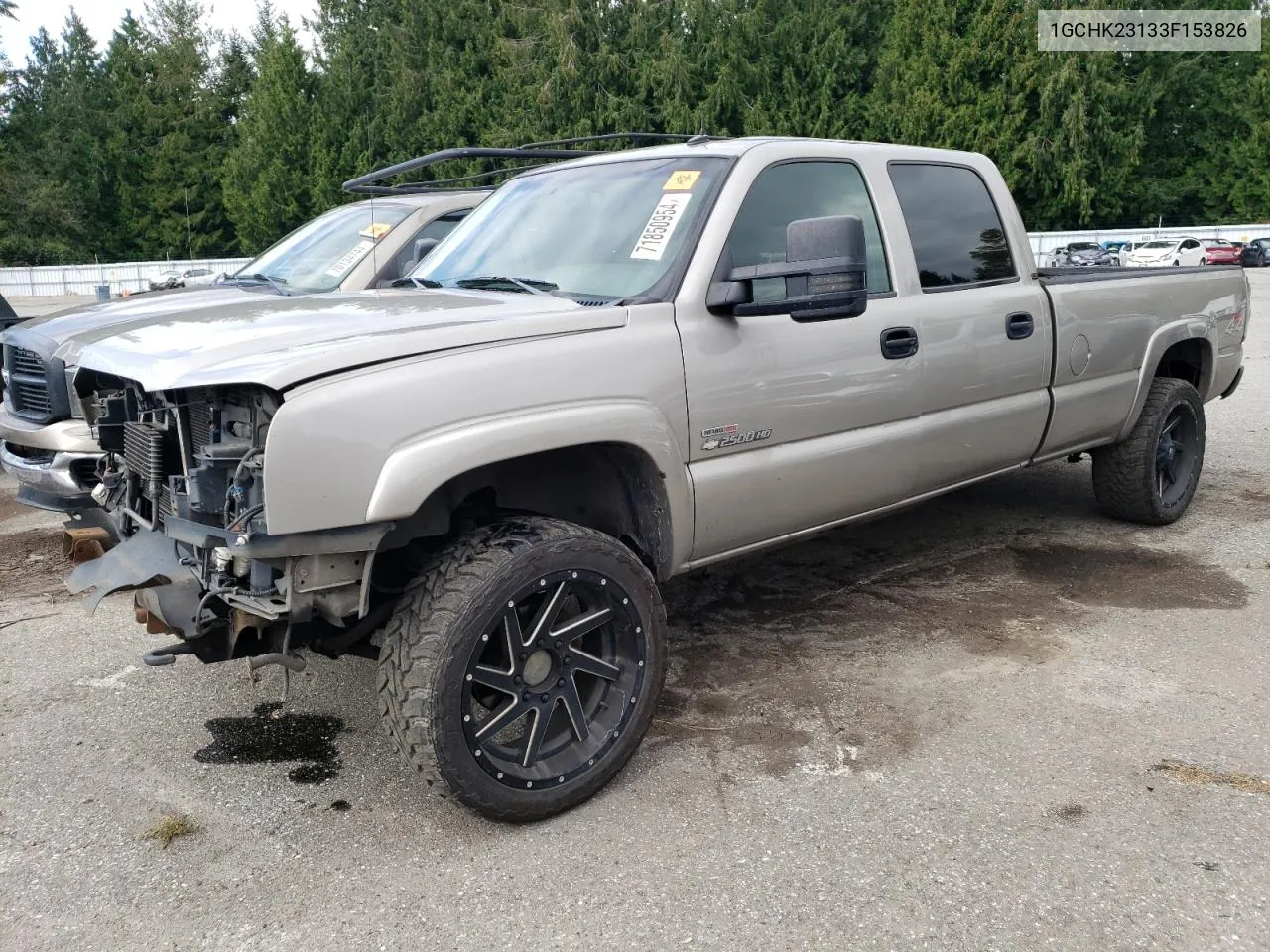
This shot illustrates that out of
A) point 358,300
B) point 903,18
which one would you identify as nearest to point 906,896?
point 358,300

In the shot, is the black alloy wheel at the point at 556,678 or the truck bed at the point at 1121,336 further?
the truck bed at the point at 1121,336

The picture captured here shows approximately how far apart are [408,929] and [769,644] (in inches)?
81.4

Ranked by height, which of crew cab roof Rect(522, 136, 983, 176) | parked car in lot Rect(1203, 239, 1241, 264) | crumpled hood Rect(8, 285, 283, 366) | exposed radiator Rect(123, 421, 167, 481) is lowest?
parked car in lot Rect(1203, 239, 1241, 264)

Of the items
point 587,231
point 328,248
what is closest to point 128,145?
point 328,248

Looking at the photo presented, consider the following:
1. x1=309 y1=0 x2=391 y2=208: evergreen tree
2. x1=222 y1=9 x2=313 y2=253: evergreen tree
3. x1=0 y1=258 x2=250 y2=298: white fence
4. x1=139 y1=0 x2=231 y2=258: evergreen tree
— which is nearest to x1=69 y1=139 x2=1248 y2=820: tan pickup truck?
x1=0 y1=258 x2=250 y2=298: white fence

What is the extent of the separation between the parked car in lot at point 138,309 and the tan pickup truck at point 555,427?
418mm

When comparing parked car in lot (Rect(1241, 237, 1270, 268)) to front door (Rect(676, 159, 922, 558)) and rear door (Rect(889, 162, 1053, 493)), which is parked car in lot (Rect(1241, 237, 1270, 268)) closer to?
rear door (Rect(889, 162, 1053, 493))

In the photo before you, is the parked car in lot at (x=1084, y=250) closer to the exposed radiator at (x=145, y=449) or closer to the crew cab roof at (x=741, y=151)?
the crew cab roof at (x=741, y=151)

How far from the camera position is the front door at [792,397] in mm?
3271

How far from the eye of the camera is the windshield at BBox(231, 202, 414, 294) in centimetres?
648

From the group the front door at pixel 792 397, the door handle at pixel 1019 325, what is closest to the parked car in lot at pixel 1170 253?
the door handle at pixel 1019 325

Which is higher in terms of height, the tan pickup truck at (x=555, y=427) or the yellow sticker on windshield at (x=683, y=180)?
the yellow sticker on windshield at (x=683, y=180)

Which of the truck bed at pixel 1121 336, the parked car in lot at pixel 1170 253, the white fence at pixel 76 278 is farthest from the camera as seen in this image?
the white fence at pixel 76 278

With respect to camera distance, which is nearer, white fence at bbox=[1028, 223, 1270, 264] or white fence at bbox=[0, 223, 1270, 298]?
white fence at bbox=[1028, 223, 1270, 264]
